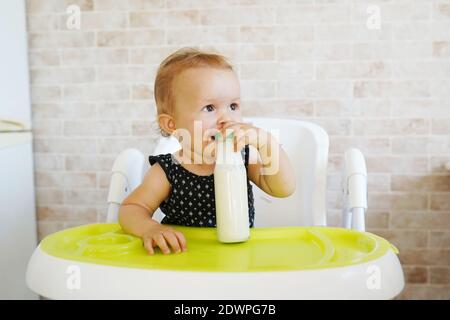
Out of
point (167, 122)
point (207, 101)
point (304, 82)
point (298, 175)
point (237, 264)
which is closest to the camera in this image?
point (237, 264)

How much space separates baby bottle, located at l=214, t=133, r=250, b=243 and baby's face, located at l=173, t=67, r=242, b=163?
0.47 ft

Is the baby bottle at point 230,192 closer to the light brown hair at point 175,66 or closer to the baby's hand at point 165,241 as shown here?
the baby's hand at point 165,241

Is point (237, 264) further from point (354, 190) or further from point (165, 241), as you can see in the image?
point (354, 190)

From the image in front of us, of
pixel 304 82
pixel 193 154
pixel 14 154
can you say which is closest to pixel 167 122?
pixel 193 154

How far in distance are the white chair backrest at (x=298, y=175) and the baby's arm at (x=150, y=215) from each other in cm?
17

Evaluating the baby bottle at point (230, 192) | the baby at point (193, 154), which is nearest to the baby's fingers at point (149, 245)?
the baby at point (193, 154)

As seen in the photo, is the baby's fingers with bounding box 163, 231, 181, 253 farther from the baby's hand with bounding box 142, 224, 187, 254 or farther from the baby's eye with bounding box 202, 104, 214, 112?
the baby's eye with bounding box 202, 104, 214, 112

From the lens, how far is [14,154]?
203cm

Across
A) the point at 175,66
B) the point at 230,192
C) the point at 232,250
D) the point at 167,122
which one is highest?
the point at 175,66

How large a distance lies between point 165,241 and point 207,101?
1.04 ft

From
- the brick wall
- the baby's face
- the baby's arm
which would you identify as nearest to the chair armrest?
the baby's face

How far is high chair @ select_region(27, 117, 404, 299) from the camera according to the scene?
83 centimetres

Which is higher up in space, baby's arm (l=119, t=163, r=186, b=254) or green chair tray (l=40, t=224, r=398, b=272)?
baby's arm (l=119, t=163, r=186, b=254)

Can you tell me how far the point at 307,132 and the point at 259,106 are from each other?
557mm
